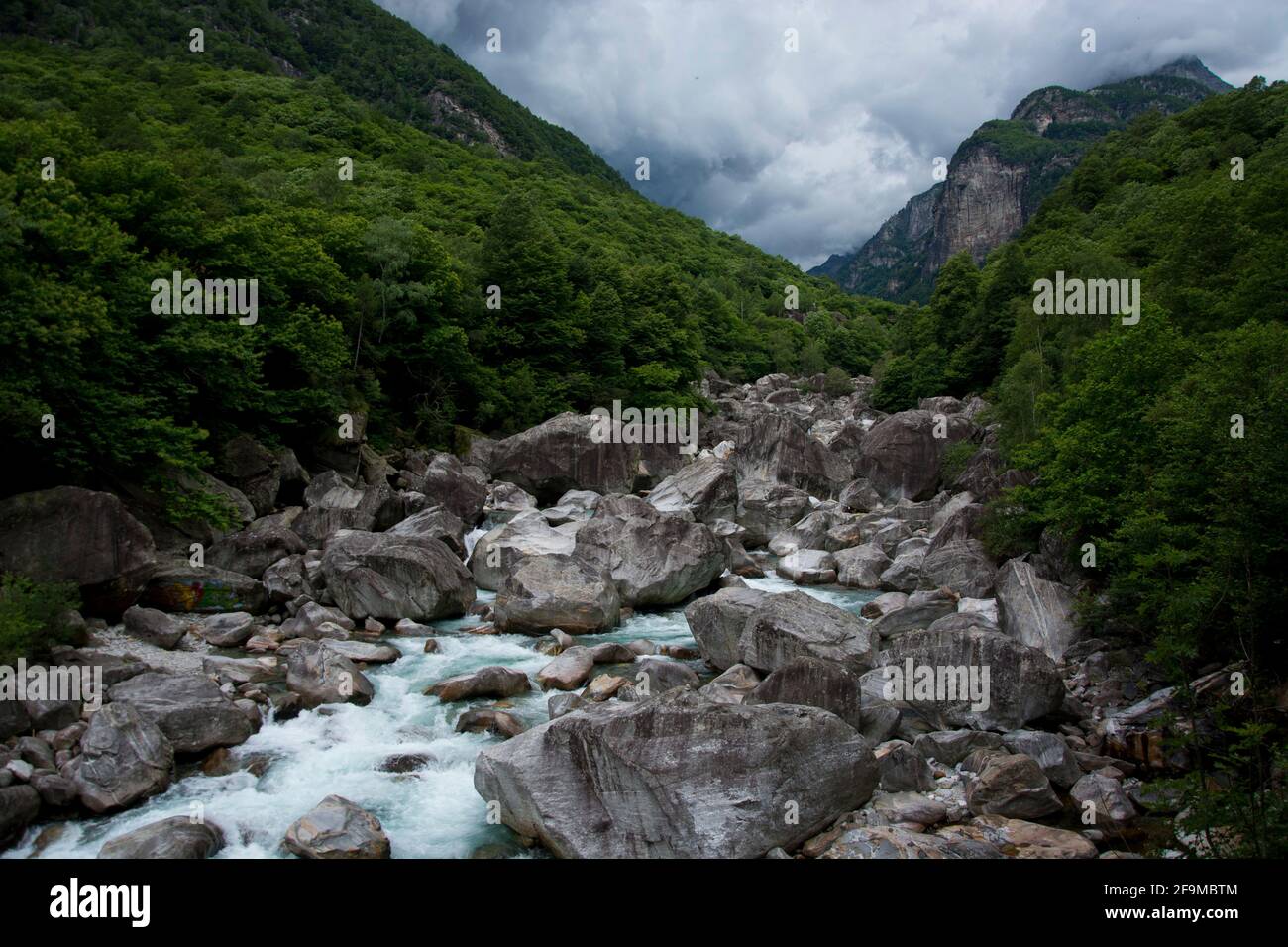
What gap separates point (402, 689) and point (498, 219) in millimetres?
40119

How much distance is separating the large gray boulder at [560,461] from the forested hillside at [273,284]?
6.07m

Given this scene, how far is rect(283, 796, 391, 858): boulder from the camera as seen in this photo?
10.6 m

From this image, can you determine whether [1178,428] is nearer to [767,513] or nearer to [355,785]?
[355,785]

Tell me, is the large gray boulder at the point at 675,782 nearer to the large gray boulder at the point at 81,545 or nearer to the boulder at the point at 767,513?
the large gray boulder at the point at 81,545

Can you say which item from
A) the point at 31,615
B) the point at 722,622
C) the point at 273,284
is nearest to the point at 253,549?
the point at 31,615

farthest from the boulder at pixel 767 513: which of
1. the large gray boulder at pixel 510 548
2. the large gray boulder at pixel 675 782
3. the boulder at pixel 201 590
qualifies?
the large gray boulder at pixel 675 782

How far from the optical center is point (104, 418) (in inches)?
805

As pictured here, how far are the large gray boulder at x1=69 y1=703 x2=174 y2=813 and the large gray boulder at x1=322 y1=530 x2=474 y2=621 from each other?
843cm

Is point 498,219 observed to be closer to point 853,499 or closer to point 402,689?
point 853,499

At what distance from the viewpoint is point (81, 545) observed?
17578mm

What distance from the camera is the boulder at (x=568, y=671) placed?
17.3 metres

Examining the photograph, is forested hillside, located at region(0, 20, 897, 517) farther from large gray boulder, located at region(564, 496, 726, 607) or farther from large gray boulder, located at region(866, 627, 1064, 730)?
large gray boulder, located at region(866, 627, 1064, 730)
